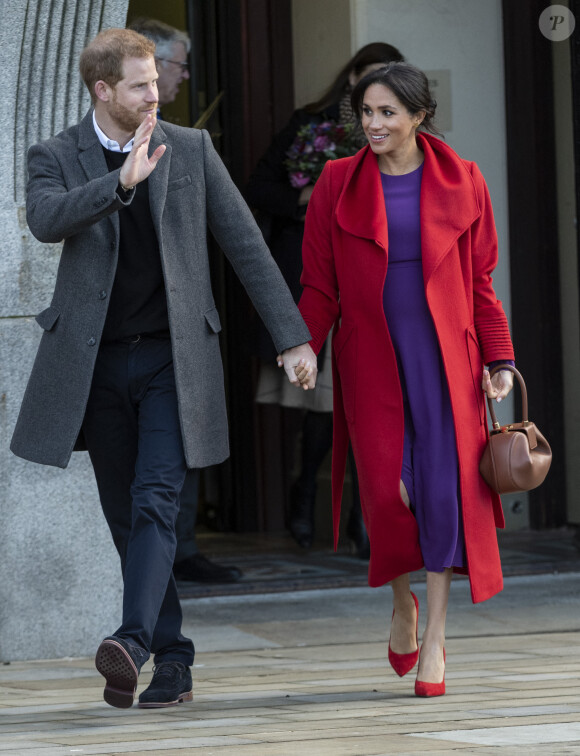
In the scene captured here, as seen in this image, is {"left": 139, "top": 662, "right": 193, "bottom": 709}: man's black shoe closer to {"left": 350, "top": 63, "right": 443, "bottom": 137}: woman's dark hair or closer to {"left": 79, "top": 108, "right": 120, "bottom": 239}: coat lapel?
{"left": 79, "top": 108, "right": 120, "bottom": 239}: coat lapel

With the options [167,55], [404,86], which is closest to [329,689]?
[404,86]

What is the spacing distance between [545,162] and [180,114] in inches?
73.1

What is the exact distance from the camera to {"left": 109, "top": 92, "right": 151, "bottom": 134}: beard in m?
4.38

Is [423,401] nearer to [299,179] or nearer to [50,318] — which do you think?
[50,318]

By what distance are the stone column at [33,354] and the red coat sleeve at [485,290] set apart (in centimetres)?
150

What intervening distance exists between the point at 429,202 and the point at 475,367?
0.49 metres

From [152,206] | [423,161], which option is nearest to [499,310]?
[423,161]

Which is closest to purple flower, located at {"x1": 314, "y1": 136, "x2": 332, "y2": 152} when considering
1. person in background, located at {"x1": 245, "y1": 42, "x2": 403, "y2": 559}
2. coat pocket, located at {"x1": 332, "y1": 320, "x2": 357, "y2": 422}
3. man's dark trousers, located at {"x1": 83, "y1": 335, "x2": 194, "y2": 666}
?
person in background, located at {"x1": 245, "y1": 42, "x2": 403, "y2": 559}

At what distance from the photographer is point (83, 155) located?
4453 millimetres

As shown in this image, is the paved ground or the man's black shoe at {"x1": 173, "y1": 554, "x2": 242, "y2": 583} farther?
the man's black shoe at {"x1": 173, "y1": 554, "x2": 242, "y2": 583}

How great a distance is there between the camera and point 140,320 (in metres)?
4.42

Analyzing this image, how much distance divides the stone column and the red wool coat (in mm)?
1143

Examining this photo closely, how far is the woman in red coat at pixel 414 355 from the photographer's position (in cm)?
459

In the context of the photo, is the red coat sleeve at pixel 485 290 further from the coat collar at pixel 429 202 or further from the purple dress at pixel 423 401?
the purple dress at pixel 423 401
